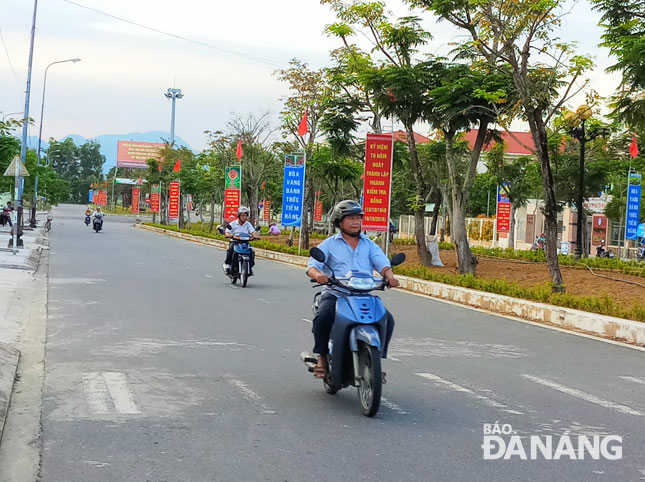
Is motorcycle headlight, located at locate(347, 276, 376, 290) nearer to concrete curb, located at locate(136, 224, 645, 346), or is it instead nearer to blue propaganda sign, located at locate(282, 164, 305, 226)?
concrete curb, located at locate(136, 224, 645, 346)

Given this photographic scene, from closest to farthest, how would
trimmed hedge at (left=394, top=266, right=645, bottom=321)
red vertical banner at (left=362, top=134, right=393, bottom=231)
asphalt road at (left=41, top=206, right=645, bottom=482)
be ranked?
asphalt road at (left=41, top=206, right=645, bottom=482) < trimmed hedge at (left=394, top=266, right=645, bottom=321) < red vertical banner at (left=362, top=134, right=393, bottom=231)

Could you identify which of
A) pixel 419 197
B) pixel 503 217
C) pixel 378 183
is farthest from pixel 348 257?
pixel 503 217

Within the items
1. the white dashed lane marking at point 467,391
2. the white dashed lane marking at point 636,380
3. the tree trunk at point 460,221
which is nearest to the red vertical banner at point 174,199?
the tree trunk at point 460,221

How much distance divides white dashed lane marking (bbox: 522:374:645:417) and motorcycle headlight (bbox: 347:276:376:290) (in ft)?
7.49

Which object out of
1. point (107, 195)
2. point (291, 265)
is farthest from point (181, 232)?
point (107, 195)

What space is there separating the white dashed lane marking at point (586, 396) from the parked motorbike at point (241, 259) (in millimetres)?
10413

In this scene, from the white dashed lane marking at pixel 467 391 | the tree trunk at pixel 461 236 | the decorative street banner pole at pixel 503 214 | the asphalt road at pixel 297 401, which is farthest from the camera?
the decorative street banner pole at pixel 503 214

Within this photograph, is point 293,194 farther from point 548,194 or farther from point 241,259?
point 548,194

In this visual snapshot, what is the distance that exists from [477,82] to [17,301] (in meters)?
11.2

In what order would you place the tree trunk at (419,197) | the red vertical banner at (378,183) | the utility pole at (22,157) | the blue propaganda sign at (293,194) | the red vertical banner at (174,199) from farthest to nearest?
the red vertical banner at (174,199) < the blue propaganda sign at (293,194) < the utility pole at (22,157) < the tree trunk at (419,197) < the red vertical banner at (378,183)

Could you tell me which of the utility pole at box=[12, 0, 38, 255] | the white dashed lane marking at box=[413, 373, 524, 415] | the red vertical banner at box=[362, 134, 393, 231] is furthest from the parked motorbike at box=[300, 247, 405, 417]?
the utility pole at box=[12, 0, 38, 255]

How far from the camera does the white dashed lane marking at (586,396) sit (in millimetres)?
7082

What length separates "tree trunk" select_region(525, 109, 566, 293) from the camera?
Answer: 1670 centimetres

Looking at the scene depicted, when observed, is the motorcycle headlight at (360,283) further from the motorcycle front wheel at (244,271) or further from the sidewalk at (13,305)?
the motorcycle front wheel at (244,271)
